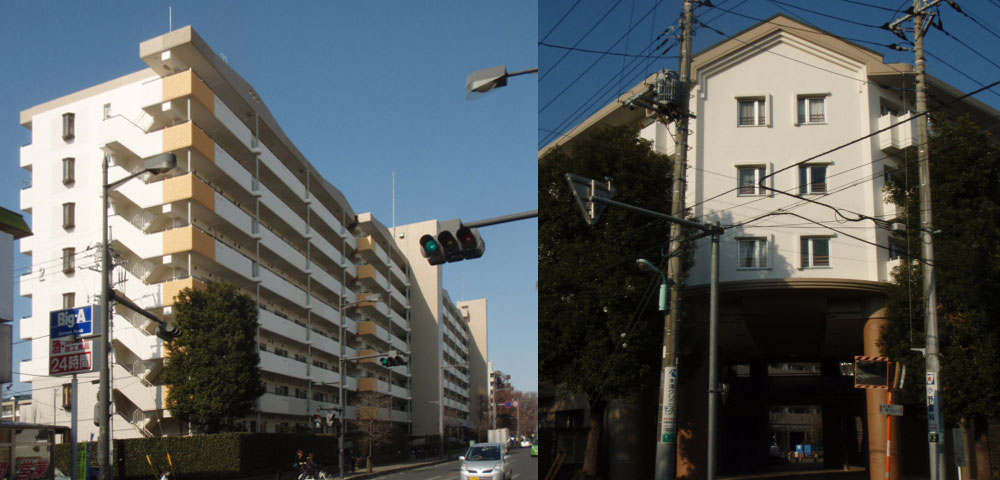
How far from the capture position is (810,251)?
9.63m

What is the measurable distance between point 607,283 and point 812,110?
14.2 ft

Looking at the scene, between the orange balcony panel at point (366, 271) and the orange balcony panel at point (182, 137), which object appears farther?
the orange balcony panel at point (366, 271)

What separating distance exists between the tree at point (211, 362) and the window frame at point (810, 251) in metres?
22.8

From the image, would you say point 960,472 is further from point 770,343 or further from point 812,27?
point 812,27

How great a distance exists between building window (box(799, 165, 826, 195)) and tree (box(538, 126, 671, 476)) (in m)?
2.21

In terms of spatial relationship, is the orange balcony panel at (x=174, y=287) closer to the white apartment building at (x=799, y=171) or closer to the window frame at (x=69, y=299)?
the window frame at (x=69, y=299)

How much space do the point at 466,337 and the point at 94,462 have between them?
54.0m

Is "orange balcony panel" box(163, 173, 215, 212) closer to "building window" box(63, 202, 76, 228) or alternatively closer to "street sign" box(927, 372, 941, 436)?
"building window" box(63, 202, 76, 228)

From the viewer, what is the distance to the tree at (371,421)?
139 ft

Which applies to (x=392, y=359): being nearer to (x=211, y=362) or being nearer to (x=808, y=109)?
(x=211, y=362)

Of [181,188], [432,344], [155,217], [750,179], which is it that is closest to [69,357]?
[181,188]

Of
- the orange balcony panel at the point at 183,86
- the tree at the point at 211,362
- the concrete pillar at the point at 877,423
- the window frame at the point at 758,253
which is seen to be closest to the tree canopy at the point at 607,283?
the window frame at the point at 758,253

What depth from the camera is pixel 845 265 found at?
31.3 ft

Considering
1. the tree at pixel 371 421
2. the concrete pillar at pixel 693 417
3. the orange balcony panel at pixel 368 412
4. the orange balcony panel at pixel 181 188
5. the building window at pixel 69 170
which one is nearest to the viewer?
the concrete pillar at pixel 693 417
